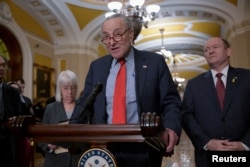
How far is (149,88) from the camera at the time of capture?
1654 millimetres

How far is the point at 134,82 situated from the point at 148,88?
0.26 feet

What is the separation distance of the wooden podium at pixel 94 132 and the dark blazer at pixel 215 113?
1.24 m

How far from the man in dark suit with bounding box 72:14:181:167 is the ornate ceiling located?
7.67 metres

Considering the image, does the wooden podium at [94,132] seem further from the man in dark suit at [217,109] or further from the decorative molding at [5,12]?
the decorative molding at [5,12]

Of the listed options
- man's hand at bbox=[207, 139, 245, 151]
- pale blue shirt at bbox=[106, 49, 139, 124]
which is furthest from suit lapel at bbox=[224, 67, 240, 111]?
pale blue shirt at bbox=[106, 49, 139, 124]

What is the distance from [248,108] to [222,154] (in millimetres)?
496

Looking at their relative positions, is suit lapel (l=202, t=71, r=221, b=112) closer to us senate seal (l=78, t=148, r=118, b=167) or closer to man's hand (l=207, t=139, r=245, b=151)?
man's hand (l=207, t=139, r=245, b=151)

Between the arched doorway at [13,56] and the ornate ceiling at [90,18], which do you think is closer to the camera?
the arched doorway at [13,56]

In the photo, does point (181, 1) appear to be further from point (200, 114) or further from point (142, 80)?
point (142, 80)

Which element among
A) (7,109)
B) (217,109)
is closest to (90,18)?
(7,109)

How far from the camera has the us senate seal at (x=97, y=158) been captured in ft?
3.74

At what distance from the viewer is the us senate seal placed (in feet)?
3.74

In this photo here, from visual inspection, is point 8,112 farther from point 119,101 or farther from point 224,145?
point 224,145

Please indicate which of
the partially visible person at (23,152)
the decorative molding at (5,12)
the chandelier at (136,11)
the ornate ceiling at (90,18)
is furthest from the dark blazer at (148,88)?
the ornate ceiling at (90,18)
